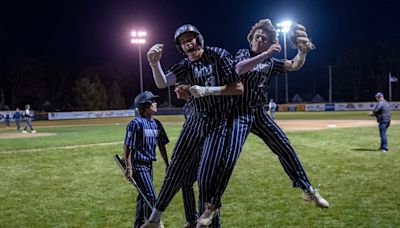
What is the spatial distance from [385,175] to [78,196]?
307 inches

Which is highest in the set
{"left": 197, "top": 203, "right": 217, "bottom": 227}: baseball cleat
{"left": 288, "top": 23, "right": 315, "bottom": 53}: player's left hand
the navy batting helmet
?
{"left": 288, "top": 23, "right": 315, "bottom": 53}: player's left hand

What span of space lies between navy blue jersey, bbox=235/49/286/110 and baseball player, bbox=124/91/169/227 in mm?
2306

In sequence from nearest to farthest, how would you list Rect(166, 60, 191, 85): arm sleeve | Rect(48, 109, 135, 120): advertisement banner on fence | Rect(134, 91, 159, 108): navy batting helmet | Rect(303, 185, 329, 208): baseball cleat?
Rect(166, 60, 191, 85): arm sleeve → Rect(303, 185, 329, 208): baseball cleat → Rect(134, 91, 159, 108): navy batting helmet → Rect(48, 109, 135, 120): advertisement banner on fence

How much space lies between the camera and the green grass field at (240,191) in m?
7.81

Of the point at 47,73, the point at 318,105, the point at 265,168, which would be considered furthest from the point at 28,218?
the point at 47,73

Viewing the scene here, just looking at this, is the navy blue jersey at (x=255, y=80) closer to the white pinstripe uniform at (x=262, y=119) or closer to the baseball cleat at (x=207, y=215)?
the white pinstripe uniform at (x=262, y=119)

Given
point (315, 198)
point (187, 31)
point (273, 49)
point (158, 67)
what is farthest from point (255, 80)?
point (315, 198)

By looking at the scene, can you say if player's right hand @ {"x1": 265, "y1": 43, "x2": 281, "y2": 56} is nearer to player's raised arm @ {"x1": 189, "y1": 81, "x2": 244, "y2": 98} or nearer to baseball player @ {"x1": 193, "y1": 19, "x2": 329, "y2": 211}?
baseball player @ {"x1": 193, "y1": 19, "x2": 329, "y2": 211}

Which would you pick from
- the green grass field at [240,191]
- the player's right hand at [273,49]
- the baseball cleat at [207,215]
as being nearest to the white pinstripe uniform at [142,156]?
the green grass field at [240,191]

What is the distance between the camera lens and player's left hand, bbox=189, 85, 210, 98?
→ 4.35 meters

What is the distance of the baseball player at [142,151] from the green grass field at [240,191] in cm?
102

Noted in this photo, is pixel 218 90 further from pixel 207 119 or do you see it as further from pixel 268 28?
pixel 268 28

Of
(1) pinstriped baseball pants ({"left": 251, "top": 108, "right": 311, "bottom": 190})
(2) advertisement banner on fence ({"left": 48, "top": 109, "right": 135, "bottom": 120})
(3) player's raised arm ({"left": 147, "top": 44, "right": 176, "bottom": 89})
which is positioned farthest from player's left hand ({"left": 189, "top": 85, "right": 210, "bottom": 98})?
(2) advertisement banner on fence ({"left": 48, "top": 109, "right": 135, "bottom": 120})

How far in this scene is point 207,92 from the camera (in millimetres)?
4395
